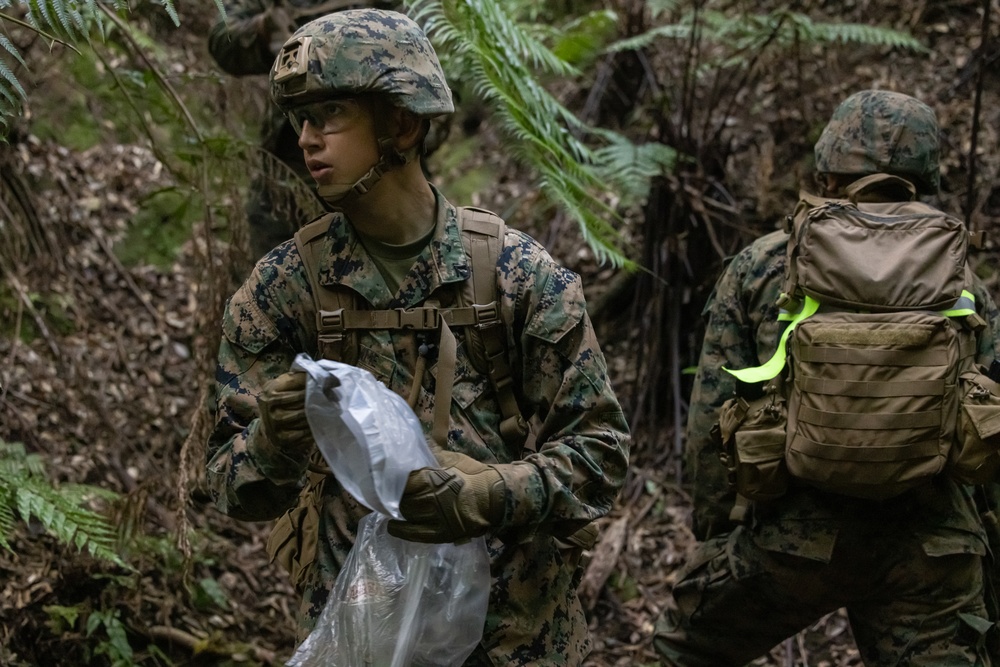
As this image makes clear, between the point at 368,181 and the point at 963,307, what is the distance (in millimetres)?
2039

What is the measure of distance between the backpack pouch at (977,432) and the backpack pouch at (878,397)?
35mm

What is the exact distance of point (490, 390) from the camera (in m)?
2.77

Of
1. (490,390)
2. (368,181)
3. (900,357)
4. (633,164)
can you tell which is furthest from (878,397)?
(633,164)

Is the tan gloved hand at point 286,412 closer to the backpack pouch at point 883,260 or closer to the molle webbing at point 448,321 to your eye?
the molle webbing at point 448,321

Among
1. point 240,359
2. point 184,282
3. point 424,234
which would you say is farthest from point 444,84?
point 184,282

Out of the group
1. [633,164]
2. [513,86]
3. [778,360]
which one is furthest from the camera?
[633,164]

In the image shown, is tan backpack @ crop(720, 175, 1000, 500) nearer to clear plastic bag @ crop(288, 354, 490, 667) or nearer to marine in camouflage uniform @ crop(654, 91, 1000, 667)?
marine in camouflage uniform @ crop(654, 91, 1000, 667)

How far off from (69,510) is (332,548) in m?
1.72

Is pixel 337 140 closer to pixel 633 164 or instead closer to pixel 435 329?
pixel 435 329

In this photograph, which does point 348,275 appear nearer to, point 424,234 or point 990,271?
point 424,234

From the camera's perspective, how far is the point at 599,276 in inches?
296

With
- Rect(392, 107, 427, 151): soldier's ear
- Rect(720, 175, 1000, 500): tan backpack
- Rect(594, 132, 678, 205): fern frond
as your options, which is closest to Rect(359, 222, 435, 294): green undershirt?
Rect(392, 107, 427, 151): soldier's ear

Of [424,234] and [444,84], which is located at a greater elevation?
[444,84]

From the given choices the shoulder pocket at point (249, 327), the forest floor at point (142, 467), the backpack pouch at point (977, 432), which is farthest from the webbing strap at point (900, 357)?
the forest floor at point (142, 467)
